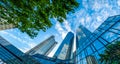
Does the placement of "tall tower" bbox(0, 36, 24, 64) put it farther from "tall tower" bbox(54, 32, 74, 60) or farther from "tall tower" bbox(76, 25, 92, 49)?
"tall tower" bbox(54, 32, 74, 60)

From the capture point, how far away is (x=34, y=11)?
912 cm

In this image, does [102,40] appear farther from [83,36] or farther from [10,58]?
[83,36]

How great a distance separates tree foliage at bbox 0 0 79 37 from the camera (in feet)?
28.5

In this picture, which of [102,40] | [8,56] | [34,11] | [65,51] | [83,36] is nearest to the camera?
[34,11]

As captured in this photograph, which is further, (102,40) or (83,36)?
(83,36)

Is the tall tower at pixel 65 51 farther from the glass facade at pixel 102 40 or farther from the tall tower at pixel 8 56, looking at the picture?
the glass facade at pixel 102 40

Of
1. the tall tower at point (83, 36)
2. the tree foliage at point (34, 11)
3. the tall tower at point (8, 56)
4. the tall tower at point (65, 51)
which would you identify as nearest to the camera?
the tree foliage at point (34, 11)

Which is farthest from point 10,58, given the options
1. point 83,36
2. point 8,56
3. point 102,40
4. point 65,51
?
point 65,51

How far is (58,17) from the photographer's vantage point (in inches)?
376

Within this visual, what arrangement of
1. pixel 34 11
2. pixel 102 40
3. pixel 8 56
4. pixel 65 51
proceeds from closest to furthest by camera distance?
pixel 34 11, pixel 102 40, pixel 8 56, pixel 65 51

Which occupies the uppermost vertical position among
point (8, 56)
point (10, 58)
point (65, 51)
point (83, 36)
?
point (65, 51)

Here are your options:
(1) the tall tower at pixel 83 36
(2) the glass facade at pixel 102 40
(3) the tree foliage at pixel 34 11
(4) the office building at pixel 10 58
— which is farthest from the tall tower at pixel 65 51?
(3) the tree foliage at pixel 34 11

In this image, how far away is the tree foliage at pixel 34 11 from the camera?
28.5 ft

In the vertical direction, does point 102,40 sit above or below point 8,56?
below
